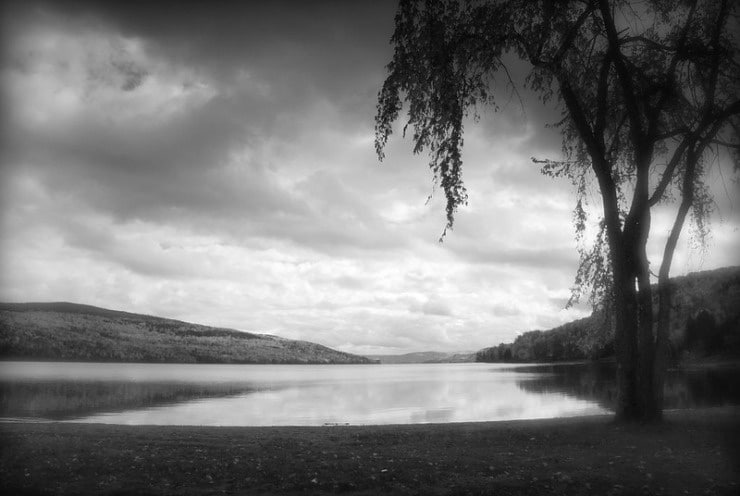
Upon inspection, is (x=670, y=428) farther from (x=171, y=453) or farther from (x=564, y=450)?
(x=171, y=453)

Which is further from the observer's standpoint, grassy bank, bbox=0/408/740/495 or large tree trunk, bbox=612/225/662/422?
large tree trunk, bbox=612/225/662/422

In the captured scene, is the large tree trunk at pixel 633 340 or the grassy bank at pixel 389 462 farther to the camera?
the large tree trunk at pixel 633 340

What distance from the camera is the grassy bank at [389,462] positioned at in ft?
32.8

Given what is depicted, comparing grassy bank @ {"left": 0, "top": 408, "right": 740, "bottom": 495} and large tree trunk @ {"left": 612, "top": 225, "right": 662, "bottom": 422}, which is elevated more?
large tree trunk @ {"left": 612, "top": 225, "right": 662, "bottom": 422}

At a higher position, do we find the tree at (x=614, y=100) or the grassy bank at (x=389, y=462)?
the tree at (x=614, y=100)

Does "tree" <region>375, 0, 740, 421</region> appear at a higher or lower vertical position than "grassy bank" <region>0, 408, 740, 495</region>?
higher

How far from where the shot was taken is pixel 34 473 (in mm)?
10555

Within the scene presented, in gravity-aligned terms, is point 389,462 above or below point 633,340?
below

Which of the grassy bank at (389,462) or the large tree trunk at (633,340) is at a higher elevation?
the large tree trunk at (633,340)

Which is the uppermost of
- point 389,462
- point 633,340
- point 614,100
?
point 614,100

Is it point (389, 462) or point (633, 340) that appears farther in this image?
point (633, 340)

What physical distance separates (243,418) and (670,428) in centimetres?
2673

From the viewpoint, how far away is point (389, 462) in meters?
12.1

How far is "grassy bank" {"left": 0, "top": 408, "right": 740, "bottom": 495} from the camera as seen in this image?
10000mm
